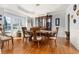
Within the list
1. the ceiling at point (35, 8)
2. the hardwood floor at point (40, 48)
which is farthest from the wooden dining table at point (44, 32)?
the ceiling at point (35, 8)

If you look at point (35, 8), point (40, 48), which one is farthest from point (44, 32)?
point (35, 8)

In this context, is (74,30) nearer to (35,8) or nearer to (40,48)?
(40,48)

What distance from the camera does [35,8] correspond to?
8.96 feet

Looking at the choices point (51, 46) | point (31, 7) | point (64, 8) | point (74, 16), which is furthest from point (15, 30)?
point (74, 16)

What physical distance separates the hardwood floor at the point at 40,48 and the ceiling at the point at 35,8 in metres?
0.75

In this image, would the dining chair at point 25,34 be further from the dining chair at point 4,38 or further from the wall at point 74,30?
the wall at point 74,30

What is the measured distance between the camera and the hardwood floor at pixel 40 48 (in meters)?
2.74

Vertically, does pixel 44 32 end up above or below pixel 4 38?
above

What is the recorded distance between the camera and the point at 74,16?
285cm

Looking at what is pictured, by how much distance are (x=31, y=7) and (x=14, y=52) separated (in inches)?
46.8

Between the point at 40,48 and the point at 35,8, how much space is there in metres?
1.02

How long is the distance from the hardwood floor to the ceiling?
749mm

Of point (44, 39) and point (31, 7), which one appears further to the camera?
point (44, 39)
